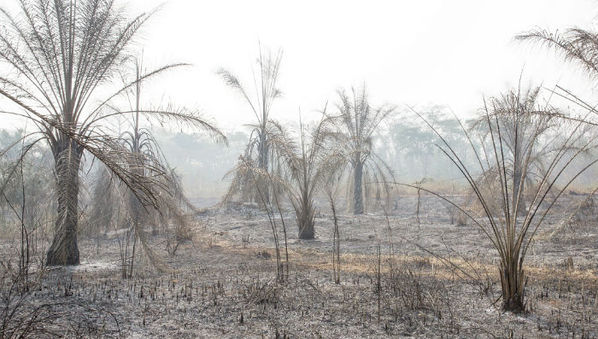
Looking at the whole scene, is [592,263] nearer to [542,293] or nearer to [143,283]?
[542,293]

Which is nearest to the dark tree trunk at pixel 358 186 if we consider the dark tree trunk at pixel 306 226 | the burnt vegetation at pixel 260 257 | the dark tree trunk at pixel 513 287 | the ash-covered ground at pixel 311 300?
the burnt vegetation at pixel 260 257

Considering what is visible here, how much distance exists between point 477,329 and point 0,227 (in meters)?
17.7

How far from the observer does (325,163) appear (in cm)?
1140

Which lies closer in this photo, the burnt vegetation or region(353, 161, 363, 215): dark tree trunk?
the burnt vegetation

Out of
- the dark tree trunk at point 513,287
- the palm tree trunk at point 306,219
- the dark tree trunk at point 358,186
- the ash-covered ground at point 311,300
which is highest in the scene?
the dark tree trunk at point 358,186

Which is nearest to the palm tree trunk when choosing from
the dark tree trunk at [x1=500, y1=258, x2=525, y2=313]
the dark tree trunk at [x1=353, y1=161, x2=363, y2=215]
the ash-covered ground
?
the ash-covered ground

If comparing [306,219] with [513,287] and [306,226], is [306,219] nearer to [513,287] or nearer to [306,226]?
[306,226]

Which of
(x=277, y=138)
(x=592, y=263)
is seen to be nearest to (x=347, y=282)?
(x=592, y=263)

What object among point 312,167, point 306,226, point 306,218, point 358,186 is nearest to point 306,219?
point 306,218

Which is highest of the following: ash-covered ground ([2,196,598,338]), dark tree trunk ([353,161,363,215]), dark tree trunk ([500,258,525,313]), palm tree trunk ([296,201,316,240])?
dark tree trunk ([353,161,363,215])

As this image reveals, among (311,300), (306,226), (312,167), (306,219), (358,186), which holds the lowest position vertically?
(311,300)

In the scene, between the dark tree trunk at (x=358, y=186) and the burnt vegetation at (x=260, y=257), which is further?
the dark tree trunk at (x=358, y=186)

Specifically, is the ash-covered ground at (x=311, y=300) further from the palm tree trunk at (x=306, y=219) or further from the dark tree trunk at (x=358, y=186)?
the dark tree trunk at (x=358, y=186)

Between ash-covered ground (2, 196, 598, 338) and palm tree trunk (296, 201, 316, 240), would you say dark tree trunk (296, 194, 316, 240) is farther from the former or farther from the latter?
ash-covered ground (2, 196, 598, 338)
